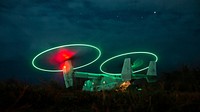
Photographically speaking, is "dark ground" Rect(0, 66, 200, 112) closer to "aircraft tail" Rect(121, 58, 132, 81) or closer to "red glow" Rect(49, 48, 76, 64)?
"red glow" Rect(49, 48, 76, 64)

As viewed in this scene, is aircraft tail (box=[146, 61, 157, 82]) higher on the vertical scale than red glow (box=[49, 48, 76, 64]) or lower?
lower

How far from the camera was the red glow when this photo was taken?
23.8 m

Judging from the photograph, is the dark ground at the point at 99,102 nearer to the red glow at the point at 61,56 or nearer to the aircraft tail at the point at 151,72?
the red glow at the point at 61,56

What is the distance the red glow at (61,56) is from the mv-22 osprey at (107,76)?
118 centimetres

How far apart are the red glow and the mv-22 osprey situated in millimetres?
1175

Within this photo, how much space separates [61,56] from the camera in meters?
25.3

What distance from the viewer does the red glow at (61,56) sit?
23.8 metres

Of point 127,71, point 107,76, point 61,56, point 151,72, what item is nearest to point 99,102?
point 127,71

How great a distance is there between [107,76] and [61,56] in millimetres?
5098

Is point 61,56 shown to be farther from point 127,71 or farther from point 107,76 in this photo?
point 127,71

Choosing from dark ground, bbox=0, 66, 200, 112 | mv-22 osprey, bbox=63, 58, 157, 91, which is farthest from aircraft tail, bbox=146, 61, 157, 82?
dark ground, bbox=0, 66, 200, 112

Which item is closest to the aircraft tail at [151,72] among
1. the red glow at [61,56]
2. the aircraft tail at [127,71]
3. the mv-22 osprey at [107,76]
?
the mv-22 osprey at [107,76]

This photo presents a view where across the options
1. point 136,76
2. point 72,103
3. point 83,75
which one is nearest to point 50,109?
point 72,103
